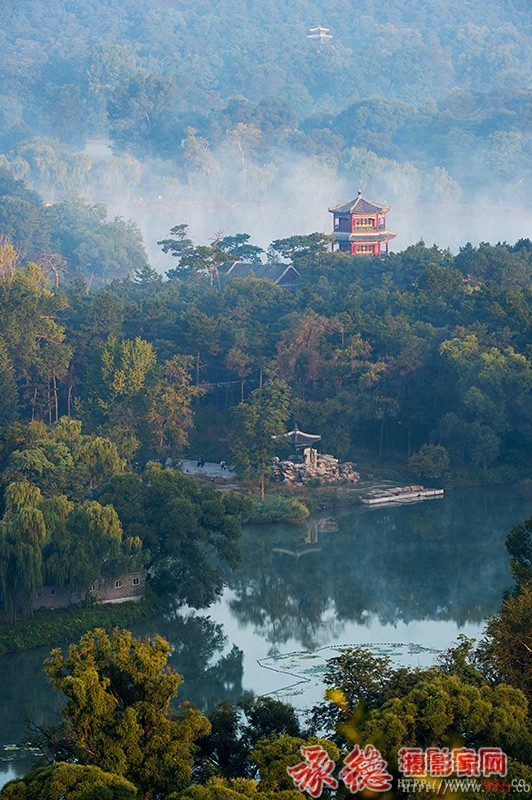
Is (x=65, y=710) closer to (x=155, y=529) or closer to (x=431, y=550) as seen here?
(x=155, y=529)

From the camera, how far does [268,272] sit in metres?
50.6

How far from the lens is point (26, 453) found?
3102 centimetres

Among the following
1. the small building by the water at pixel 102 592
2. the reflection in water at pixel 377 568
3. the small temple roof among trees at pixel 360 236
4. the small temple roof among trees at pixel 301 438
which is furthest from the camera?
the small temple roof among trees at pixel 360 236

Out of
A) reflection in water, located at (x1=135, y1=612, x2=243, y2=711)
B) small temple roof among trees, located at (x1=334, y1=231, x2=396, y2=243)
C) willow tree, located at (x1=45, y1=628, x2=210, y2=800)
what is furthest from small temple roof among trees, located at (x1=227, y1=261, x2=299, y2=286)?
willow tree, located at (x1=45, y1=628, x2=210, y2=800)

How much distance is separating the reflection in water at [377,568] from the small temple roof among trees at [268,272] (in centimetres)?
1420

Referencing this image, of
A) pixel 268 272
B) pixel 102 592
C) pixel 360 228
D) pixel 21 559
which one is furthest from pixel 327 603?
pixel 360 228

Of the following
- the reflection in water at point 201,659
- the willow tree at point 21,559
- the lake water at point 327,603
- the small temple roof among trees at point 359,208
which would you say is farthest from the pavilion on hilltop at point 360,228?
the willow tree at point 21,559

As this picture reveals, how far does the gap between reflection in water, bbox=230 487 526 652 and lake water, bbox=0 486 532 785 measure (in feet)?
0.07

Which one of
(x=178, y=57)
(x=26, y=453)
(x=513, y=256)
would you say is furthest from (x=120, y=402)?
(x=178, y=57)

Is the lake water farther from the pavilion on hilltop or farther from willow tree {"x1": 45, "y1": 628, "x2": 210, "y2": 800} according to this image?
the pavilion on hilltop

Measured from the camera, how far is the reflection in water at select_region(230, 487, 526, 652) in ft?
95.6

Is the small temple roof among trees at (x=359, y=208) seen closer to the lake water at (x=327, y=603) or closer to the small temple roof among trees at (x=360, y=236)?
the small temple roof among trees at (x=360, y=236)

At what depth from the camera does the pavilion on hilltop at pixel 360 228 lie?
2067 inches

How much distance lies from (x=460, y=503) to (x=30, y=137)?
6931 centimetres
